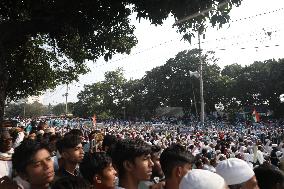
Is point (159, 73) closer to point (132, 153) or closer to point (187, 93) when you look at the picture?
point (187, 93)

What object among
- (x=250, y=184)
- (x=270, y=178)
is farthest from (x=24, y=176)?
(x=270, y=178)

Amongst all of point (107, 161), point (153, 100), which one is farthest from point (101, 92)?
point (107, 161)

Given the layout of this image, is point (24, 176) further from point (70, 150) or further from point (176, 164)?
point (176, 164)

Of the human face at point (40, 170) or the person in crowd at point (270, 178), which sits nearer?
the human face at point (40, 170)

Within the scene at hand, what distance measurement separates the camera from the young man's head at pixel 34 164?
311cm

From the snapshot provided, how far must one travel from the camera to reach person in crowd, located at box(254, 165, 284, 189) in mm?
3248

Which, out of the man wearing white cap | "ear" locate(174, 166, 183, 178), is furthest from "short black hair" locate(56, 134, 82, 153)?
the man wearing white cap

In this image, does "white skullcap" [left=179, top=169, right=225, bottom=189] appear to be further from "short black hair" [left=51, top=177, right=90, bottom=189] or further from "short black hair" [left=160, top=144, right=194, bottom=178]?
"short black hair" [left=160, top=144, right=194, bottom=178]

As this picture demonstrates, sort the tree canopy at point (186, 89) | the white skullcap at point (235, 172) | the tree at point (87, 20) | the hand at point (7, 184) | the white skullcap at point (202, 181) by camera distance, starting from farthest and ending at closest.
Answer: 1. the tree canopy at point (186, 89)
2. the tree at point (87, 20)
3. the hand at point (7, 184)
4. the white skullcap at point (235, 172)
5. the white skullcap at point (202, 181)

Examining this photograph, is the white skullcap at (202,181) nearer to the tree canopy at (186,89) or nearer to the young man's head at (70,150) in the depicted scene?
the young man's head at (70,150)

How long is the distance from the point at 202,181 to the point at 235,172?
2.92ft

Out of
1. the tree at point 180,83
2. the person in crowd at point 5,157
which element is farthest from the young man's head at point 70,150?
the tree at point 180,83

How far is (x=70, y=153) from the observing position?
4094mm

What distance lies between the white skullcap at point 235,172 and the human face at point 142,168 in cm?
67
